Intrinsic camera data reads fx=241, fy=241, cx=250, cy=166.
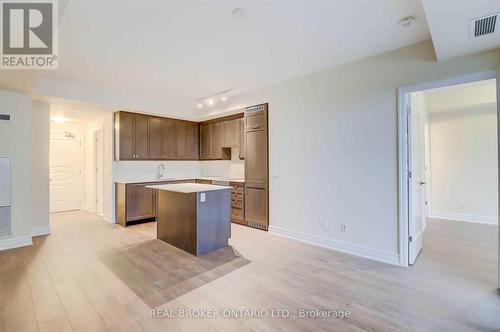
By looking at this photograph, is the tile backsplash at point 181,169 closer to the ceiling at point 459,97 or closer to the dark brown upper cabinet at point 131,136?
the dark brown upper cabinet at point 131,136

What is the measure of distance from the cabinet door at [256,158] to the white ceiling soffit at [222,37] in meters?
1.11

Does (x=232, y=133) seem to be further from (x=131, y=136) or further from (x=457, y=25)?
(x=457, y=25)

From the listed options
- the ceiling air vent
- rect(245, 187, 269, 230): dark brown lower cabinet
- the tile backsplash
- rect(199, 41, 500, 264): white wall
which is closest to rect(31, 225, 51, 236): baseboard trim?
the tile backsplash

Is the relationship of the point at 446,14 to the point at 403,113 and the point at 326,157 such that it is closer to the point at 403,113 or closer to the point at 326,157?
the point at 403,113

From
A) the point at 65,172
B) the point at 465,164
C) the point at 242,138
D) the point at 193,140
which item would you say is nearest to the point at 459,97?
the point at 465,164

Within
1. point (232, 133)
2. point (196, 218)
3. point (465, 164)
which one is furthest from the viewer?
point (232, 133)

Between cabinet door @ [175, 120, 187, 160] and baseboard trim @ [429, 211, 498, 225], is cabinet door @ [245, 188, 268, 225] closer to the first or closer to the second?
cabinet door @ [175, 120, 187, 160]

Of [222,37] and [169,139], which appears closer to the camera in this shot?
[222,37]

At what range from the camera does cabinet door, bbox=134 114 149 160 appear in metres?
5.32

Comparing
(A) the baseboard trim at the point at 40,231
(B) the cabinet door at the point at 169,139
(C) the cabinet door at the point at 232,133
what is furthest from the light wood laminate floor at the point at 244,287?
(B) the cabinet door at the point at 169,139

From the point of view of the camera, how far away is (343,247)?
354cm

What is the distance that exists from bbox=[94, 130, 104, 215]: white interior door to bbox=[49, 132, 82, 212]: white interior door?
3.59ft

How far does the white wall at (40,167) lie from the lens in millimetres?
4352

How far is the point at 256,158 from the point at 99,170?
4066mm
